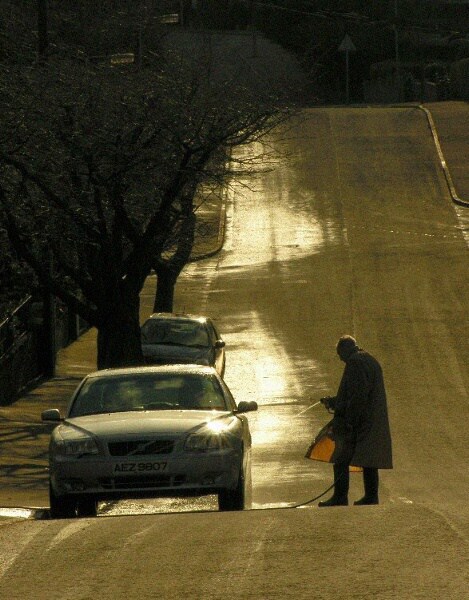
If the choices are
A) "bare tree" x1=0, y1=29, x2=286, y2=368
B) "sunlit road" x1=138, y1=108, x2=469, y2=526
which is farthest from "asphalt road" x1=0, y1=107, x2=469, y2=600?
"bare tree" x1=0, y1=29, x2=286, y2=368

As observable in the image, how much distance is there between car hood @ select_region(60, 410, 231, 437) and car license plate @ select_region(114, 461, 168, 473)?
27 centimetres

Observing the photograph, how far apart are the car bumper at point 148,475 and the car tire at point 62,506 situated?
0.09 meters

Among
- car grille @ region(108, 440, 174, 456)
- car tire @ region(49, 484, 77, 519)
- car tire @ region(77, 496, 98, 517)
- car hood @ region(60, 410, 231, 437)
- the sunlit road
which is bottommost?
the sunlit road

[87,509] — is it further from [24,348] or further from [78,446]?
[24,348]

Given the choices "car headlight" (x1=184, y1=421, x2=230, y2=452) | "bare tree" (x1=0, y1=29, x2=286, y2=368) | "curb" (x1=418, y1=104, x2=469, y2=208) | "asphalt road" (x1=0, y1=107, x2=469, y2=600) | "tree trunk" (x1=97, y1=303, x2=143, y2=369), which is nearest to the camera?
"asphalt road" (x1=0, y1=107, x2=469, y2=600)

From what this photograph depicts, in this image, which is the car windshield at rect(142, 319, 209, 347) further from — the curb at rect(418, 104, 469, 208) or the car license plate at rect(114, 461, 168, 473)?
the curb at rect(418, 104, 469, 208)

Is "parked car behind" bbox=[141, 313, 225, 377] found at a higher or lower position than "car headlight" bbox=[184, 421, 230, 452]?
lower

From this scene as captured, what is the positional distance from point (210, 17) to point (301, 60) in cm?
910

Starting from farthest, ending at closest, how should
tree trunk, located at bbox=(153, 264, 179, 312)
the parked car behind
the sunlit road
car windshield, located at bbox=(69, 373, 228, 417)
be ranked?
tree trunk, located at bbox=(153, 264, 179, 312) → the parked car behind → the sunlit road → car windshield, located at bbox=(69, 373, 228, 417)

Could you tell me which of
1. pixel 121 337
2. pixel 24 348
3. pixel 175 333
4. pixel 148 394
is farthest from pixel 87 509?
pixel 24 348

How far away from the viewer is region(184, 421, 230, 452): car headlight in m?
11.9

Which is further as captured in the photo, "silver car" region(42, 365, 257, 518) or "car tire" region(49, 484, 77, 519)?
"car tire" region(49, 484, 77, 519)

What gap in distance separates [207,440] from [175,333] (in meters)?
14.8

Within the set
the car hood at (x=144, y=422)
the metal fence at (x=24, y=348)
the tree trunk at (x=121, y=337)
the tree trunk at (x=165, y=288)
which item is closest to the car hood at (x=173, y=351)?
the tree trunk at (x=121, y=337)
